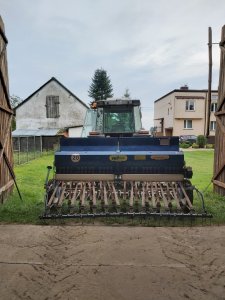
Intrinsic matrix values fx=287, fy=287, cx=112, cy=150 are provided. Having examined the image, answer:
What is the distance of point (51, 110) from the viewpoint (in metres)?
30.3

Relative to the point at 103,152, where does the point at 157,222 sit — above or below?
below

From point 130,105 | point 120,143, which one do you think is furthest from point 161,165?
point 130,105

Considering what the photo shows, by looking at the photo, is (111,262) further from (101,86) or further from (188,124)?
(101,86)

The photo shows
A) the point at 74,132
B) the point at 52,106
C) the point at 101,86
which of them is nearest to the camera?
the point at 74,132

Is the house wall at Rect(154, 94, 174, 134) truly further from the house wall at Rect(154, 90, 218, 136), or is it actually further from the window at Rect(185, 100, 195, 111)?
the window at Rect(185, 100, 195, 111)

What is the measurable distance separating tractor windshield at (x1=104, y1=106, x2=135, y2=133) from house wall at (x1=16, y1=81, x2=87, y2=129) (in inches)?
857

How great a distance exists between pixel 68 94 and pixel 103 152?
2482 cm

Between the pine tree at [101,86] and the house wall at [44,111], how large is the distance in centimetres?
2519

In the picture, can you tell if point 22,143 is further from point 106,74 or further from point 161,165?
point 106,74

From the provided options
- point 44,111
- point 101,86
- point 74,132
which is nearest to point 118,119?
point 74,132

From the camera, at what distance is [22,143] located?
2394 centimetres

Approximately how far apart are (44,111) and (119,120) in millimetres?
23321

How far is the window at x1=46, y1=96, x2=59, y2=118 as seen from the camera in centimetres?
3011

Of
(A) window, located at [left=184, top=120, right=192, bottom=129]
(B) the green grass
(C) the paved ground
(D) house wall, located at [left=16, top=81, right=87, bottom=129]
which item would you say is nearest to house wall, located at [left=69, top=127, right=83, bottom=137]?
(D) house wall, located at [left=16, top=81, right=87, bottom=129]
